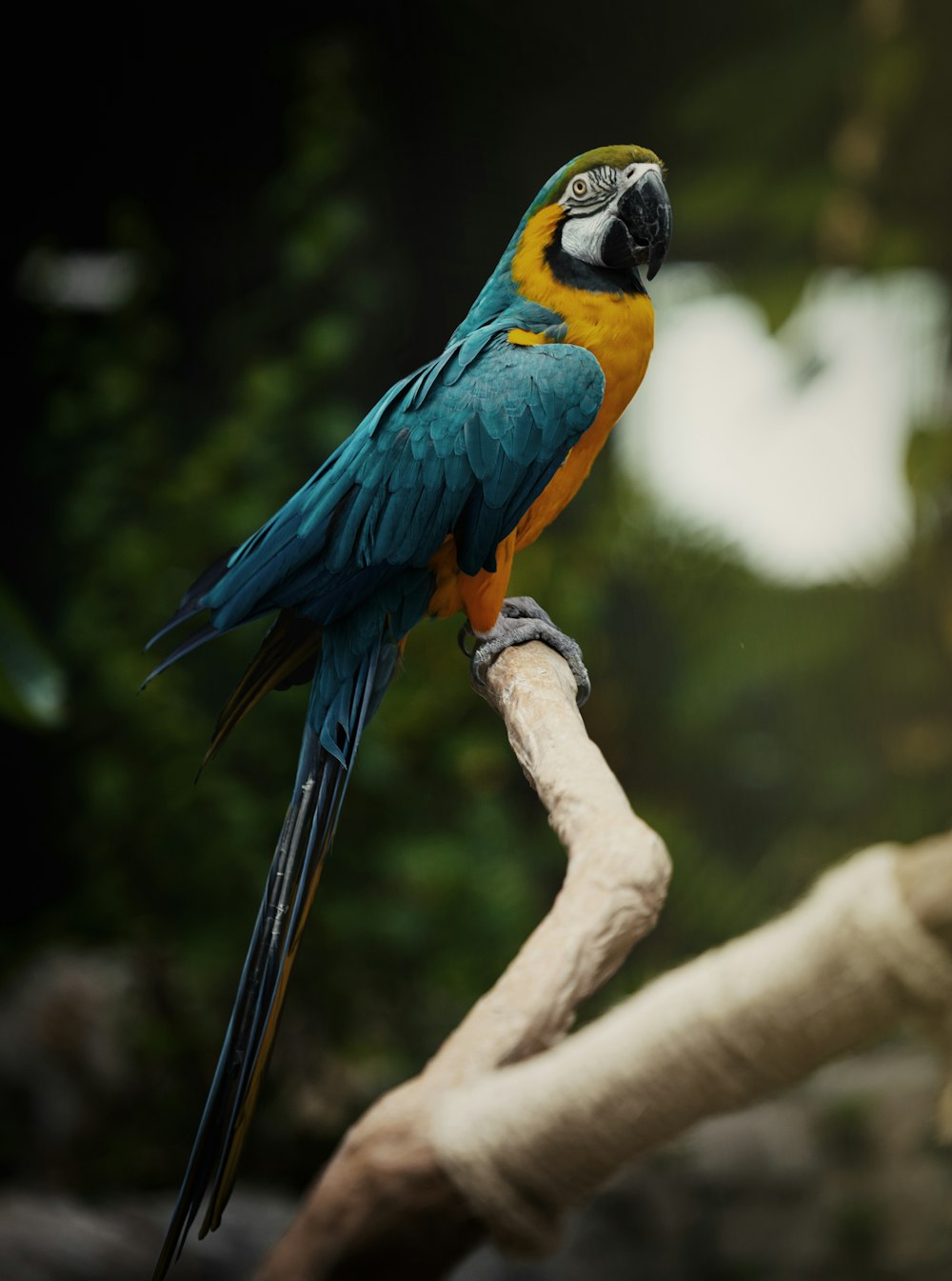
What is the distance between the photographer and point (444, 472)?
675 mm

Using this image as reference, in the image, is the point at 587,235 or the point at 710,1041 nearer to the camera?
the point at 710,1041

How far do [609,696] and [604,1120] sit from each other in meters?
1.13

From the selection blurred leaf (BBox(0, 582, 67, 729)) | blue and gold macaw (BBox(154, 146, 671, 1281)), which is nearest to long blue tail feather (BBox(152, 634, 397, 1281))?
blue and gold macaw (BBox(154, 146, 671, 1281))

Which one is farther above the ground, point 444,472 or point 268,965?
point 444,472

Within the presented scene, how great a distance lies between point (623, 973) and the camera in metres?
1.51

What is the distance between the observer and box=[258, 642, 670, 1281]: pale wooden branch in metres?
0.49

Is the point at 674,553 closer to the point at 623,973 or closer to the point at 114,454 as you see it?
the point at 623,973

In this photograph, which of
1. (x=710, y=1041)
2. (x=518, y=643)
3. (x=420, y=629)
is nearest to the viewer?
(x=710, y=1041)

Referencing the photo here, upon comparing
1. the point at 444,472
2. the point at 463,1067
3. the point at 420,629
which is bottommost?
the point at 420,629

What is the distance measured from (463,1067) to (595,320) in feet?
1.33

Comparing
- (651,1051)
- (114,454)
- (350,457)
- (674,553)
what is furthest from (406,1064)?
(651,1051)

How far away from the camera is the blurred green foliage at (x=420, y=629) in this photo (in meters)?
1.36

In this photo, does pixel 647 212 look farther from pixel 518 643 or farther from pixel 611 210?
pixel 518 643

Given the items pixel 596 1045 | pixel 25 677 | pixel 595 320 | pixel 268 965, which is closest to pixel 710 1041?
pixel 596 1045
